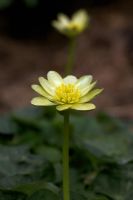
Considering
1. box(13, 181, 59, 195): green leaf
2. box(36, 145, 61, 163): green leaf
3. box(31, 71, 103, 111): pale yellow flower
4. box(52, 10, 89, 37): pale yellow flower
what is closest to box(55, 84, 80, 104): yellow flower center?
box(31, 71, 103, 111): pale yellow flower

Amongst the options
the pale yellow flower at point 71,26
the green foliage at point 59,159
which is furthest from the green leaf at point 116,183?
the pale yellow flower at point 71,26

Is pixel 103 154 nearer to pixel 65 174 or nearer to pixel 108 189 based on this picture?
pixel 108 189

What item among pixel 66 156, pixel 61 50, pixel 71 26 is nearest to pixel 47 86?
pixel 66 156

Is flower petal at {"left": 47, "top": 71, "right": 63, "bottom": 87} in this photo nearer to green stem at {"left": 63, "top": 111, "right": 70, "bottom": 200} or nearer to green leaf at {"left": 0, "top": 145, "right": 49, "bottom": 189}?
green stem at {"left": 63, "top": 111, "right": 70, "bottom": 200}

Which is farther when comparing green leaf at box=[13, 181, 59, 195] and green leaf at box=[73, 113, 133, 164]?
green leaf at box=[73, 113, 133, 164]

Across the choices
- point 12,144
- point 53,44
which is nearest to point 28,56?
point 53,44

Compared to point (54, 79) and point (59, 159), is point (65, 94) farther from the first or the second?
point (59, 159)

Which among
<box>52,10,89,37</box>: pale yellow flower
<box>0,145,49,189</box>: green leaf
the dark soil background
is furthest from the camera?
the dark soil background
